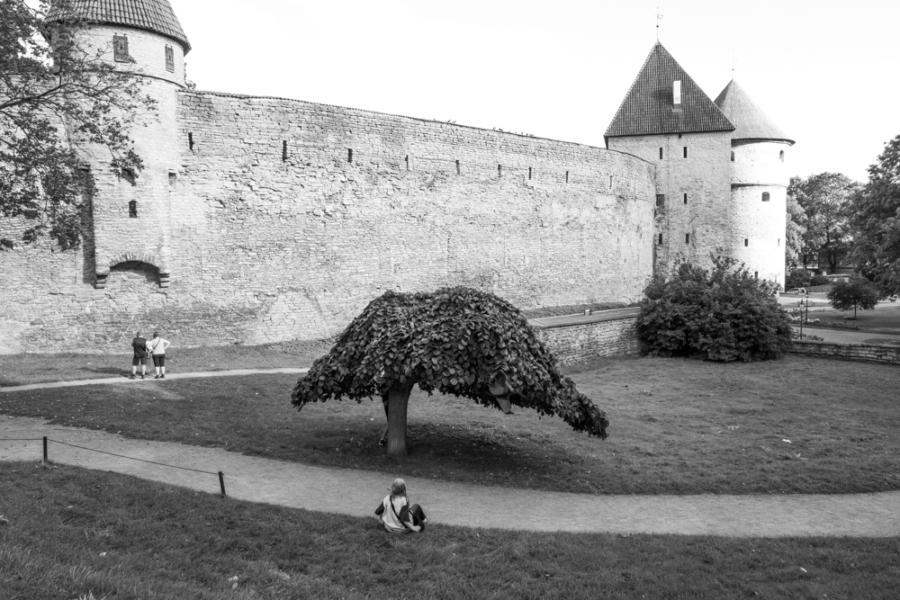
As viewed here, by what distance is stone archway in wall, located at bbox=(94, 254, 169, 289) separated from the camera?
59.8 feet

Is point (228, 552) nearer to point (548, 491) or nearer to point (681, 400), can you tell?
point (548, 491)

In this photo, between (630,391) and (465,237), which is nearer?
(630,391)

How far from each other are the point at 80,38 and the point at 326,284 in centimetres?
924

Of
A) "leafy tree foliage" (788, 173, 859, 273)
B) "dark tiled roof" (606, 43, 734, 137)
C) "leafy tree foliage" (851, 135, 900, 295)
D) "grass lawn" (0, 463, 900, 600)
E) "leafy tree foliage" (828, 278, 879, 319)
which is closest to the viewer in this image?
"grass lawn" (0, 463, 900, 600)

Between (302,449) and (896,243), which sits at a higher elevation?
(896,243)

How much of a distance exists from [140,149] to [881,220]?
87.4 feet

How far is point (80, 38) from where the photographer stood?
17.4 m

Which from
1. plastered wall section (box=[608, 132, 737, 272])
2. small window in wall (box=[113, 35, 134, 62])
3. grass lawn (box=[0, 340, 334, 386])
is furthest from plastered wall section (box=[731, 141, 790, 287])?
small window in wall (box=[113, 35, 134, 62])

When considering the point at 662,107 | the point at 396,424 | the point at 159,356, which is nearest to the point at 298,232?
the point at 159,356

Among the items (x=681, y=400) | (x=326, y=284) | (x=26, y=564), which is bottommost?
(x=681, y=400)

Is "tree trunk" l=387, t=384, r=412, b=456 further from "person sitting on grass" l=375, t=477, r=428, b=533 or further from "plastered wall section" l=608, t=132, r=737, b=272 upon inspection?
"plastered wall section" l=608, t=132, r=737, b=272

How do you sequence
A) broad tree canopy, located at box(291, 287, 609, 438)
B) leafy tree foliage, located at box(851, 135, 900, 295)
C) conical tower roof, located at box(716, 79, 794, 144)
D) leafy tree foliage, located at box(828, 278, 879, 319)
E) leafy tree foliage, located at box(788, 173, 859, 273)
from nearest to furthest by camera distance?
broad tree canopy, located at box(291, 287, 609, 438), leafy tree foliage, located at box(851, 135, 900, 295), leafy tree foliage, located at box(828, 278, 879, 319), conical tower roof, located at box(716, 79, 794, 144), leafy tree foliage, located at box(788, 173, 859, 273)

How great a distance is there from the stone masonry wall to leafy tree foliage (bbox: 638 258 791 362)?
5804 mm

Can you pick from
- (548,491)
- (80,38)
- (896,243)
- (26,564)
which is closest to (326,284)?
(80,38)
